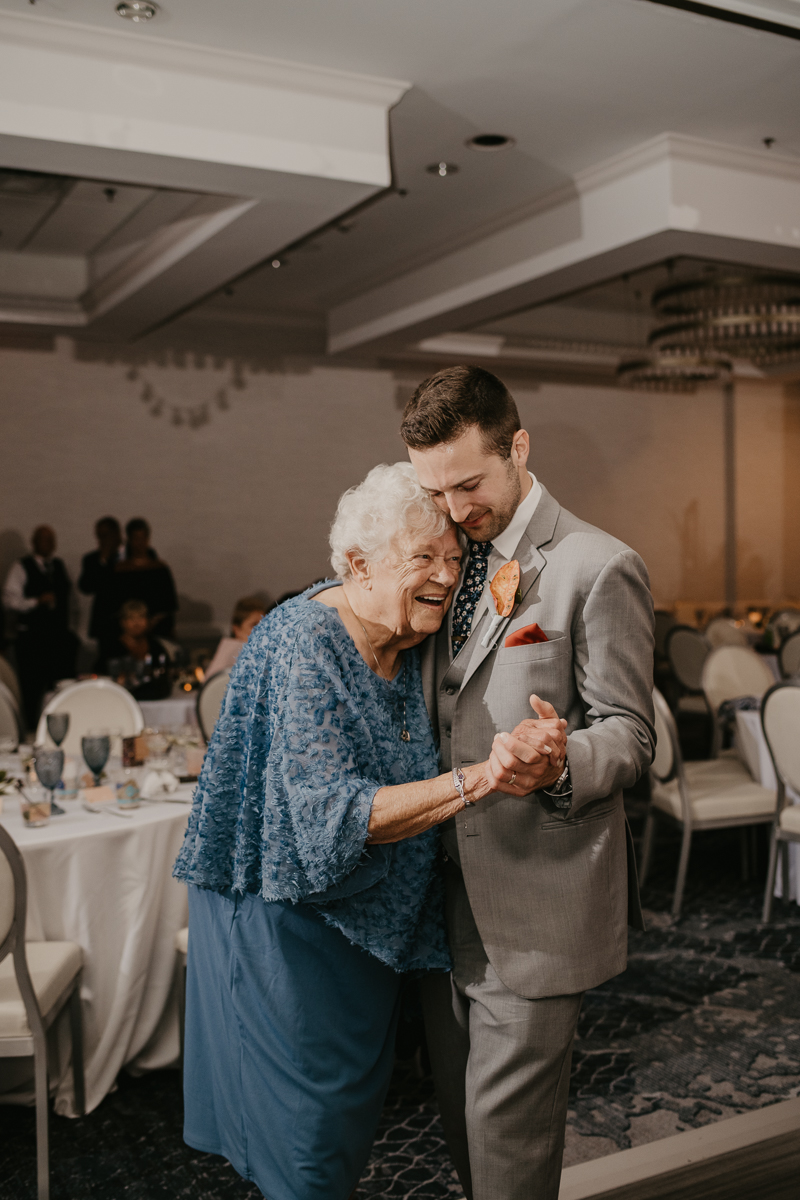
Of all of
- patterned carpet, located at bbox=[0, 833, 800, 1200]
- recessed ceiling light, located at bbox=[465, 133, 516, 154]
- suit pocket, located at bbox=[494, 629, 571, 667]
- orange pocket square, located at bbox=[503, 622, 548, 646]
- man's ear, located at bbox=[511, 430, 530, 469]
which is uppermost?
recessed ceiling light, located at bbox=[465, 133, 516, 154]

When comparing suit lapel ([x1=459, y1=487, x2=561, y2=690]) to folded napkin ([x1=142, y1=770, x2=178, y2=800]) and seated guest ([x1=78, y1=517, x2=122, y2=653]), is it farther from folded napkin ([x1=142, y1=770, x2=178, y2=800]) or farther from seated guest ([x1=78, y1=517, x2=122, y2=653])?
seated guest ([x1=78, y1=517, x2=122, y2=653])

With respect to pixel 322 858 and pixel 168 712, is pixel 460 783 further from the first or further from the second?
pixel 168 712

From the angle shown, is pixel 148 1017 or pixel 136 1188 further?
pixel 148 1017

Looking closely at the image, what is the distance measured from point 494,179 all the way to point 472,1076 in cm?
555

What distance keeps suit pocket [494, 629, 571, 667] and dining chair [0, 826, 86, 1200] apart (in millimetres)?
1374

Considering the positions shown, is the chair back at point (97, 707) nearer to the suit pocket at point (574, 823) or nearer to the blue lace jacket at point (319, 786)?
the blue lace jacket at point (319, 786)

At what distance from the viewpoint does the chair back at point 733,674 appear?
552 cm

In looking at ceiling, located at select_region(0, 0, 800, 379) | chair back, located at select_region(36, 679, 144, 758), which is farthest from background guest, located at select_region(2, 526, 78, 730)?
chair back, located at select_region(36, 679, 144, 758)

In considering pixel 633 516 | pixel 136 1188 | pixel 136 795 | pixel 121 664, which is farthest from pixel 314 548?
pixel 136 1188

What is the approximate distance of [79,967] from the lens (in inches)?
110

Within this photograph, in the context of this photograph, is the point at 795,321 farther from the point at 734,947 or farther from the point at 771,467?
the point at 771,467

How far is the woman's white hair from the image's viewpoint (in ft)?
5.54

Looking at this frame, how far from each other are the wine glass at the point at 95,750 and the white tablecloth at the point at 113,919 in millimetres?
231

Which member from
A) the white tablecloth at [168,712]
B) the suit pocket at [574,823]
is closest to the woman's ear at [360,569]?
the suit pocket at [574,823]
